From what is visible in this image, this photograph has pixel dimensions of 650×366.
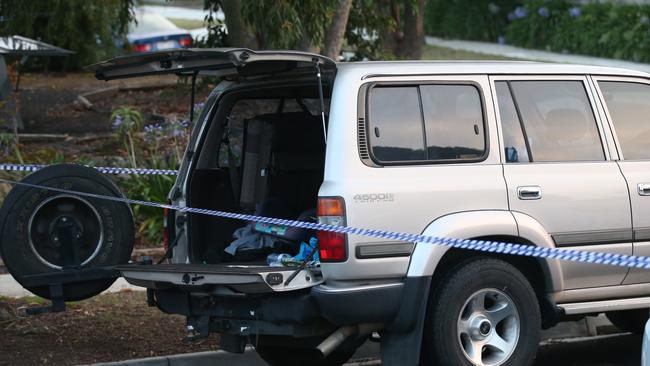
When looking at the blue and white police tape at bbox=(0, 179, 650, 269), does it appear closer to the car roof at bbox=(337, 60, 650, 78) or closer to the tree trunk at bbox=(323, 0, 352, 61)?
the car roof at bbox=(337, 60, 650, 78)

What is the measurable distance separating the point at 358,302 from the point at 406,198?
2.05 ft

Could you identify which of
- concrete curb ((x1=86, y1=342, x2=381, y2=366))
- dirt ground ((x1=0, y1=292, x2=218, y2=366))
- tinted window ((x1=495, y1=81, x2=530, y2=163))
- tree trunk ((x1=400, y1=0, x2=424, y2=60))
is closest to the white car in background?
tree trunk ((x1=400, y1=0, x2=424, y2=60))

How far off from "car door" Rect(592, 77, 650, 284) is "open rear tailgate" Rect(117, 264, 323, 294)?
2079 mm

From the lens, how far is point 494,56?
22.2m

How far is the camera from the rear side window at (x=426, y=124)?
19.8 ft

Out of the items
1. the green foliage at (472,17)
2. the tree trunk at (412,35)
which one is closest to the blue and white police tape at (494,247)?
the tree trunk at (412,35)

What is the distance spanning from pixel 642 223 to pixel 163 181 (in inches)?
220

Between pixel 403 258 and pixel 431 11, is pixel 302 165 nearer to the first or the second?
pixel 403 258

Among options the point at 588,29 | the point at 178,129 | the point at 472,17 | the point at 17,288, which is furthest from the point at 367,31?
the point at 472,17

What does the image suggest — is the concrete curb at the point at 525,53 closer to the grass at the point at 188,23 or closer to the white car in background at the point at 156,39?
the grass at the point at 188,23

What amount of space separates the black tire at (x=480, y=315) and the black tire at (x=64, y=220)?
7.06ft

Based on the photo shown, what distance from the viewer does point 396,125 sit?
610 cm

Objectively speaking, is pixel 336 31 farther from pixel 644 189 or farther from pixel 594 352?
pixel 644 189

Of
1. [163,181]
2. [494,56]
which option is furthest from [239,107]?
Result: [494,56]
